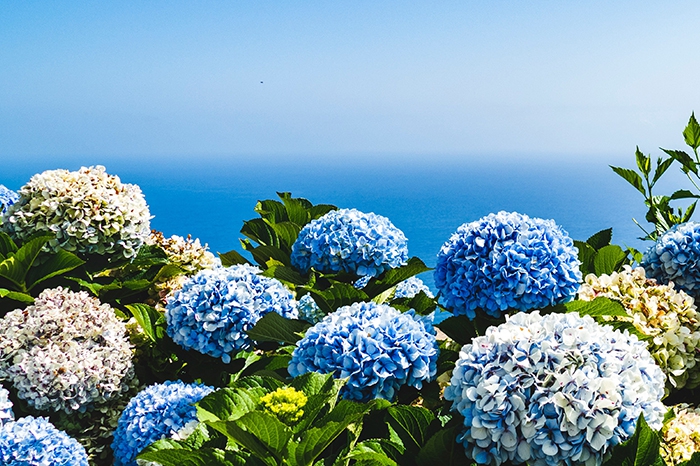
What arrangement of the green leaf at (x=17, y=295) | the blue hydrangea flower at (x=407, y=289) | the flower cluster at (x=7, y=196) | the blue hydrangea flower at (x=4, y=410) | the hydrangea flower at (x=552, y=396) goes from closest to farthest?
1. the hydrangea flower at (x=552, y=396)
2. the blue hydrangea flower at (x=4, y=410)
3. the green leaf at (x=17, y=295)
4. the blue hydrangea flower at (x=407, y=289)
5. the flower cluster at (x=7, y=196)

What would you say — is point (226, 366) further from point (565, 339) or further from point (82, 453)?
point (565, 339)

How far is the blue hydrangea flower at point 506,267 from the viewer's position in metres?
2.33

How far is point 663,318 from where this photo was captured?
2744mm

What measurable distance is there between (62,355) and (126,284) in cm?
80

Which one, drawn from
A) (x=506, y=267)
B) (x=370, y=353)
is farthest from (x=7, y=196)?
(x=506, y=267)

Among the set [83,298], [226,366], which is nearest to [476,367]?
[226,366]

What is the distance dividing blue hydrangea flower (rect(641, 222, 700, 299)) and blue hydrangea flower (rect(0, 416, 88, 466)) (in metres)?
2.83

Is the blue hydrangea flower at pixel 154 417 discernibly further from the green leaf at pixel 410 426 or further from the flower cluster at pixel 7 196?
the flower cluster at pixel 7 196

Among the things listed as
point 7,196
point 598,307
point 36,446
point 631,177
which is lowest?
point 36,446

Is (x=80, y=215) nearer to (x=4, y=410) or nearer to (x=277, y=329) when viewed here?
(x=4, y=410)

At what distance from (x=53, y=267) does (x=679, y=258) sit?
127 inches

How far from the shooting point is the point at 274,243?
3.96 meters

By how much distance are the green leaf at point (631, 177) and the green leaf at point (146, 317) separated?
103 inches

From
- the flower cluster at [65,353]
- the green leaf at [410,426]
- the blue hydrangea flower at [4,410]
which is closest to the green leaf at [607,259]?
the green leaf at [410,426]
